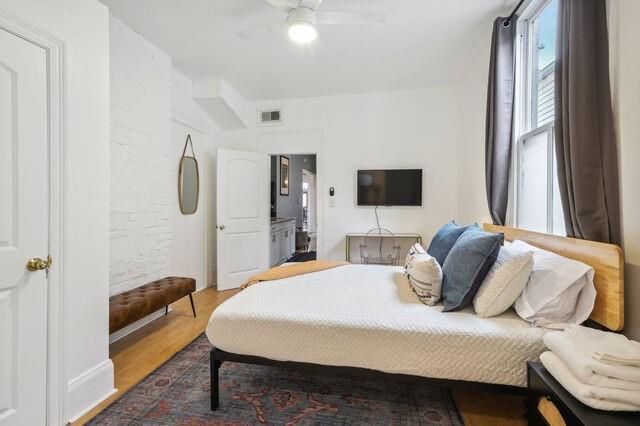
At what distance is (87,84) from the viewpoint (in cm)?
162

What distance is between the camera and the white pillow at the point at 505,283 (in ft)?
4.68

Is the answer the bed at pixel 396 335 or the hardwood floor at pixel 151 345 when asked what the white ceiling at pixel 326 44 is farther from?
the hardwood floor at pixel 151 345

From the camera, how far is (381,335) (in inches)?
55.6

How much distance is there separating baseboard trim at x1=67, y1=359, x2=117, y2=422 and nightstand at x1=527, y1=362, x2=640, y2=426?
224cm

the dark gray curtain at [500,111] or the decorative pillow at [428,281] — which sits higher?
the dark gray curtain at [500,111]

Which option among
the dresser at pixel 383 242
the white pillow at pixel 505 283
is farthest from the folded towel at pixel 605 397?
the dresser at pixel 383 242

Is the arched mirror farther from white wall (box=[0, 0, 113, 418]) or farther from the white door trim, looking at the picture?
the white door trim

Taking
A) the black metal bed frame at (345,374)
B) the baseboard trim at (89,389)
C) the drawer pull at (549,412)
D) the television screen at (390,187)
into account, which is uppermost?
the television screen at (390,187)

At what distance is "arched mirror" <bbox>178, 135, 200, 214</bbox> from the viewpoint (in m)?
3.45

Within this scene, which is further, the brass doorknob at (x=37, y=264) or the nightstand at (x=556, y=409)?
the brass doorknob at (x=37, y=264)

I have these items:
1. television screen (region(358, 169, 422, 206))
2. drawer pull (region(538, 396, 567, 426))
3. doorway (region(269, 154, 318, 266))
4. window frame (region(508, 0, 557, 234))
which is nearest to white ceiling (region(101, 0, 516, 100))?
window frame (region(508, 0, 557, 234))

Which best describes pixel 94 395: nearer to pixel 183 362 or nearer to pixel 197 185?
pixel 183 362

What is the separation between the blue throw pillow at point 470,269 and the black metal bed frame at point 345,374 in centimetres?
35

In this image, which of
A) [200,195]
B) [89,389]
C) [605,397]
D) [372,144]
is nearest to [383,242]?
[372,144]
